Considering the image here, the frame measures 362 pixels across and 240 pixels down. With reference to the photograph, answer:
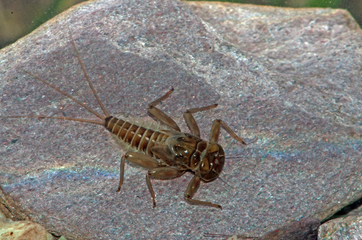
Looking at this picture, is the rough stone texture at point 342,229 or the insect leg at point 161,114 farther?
the insect leg at point 161,114

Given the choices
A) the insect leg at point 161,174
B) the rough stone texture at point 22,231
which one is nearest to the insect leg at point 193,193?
the insect leg at point 161,174

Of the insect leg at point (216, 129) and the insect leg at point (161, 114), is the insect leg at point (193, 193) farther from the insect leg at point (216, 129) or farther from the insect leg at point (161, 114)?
the insect leg at point (161, 114)

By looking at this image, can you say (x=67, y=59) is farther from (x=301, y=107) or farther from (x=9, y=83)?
(x=301, y=107)

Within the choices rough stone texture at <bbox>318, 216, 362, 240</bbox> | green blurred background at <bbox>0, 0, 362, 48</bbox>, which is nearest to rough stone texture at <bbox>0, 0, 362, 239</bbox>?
rough stone texture at <bbox>318, 216, 362, 240</bbox>

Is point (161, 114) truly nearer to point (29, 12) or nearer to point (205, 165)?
point (205, 165)

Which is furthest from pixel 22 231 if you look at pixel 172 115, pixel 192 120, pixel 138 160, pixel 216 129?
pixel 216 129

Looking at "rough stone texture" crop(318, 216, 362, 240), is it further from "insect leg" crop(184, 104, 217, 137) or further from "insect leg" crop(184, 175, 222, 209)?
"insect leg" crop(184, 104, 217, 137)

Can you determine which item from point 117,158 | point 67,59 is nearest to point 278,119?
point 117,158
